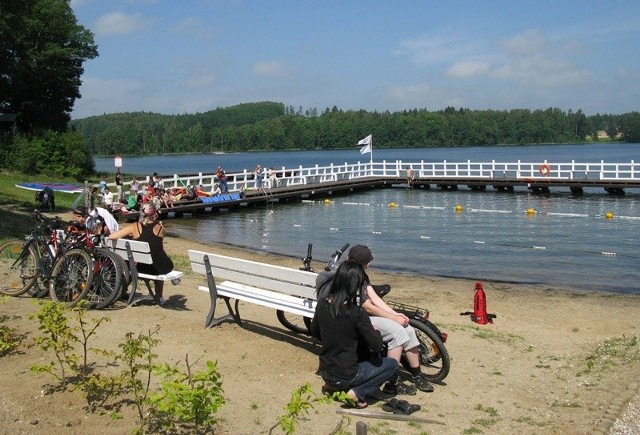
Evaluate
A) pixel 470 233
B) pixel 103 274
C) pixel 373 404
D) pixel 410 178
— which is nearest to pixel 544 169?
pixel 410 178

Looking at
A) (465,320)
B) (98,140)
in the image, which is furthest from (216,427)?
(98,140)

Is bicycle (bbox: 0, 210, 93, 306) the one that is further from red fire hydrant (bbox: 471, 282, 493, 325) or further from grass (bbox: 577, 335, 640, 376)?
grass (bbox: 577, 335, 640, 376)

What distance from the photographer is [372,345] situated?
5.71 metres

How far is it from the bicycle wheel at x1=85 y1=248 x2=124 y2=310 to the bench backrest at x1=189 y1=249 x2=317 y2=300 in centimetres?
94

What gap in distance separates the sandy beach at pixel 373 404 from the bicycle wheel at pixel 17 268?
266 mm

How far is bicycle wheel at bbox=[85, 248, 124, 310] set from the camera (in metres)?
8.15

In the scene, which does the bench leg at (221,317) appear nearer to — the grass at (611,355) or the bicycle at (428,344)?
the bicycle at (428,344)

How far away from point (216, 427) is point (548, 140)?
681 ft

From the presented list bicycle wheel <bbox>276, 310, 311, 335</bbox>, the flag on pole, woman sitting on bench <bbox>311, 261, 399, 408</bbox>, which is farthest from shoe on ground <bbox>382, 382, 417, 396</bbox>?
the flag on pole

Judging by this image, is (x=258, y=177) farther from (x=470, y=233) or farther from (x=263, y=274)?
(x=263, y=274)

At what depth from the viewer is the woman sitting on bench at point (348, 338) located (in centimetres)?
570

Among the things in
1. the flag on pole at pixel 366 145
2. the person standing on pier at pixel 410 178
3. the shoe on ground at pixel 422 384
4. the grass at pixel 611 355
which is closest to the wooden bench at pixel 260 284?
the shoe on ground at pixel 422 384

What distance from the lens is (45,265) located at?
8688 mm

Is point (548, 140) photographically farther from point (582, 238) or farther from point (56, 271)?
point (56, 271)
